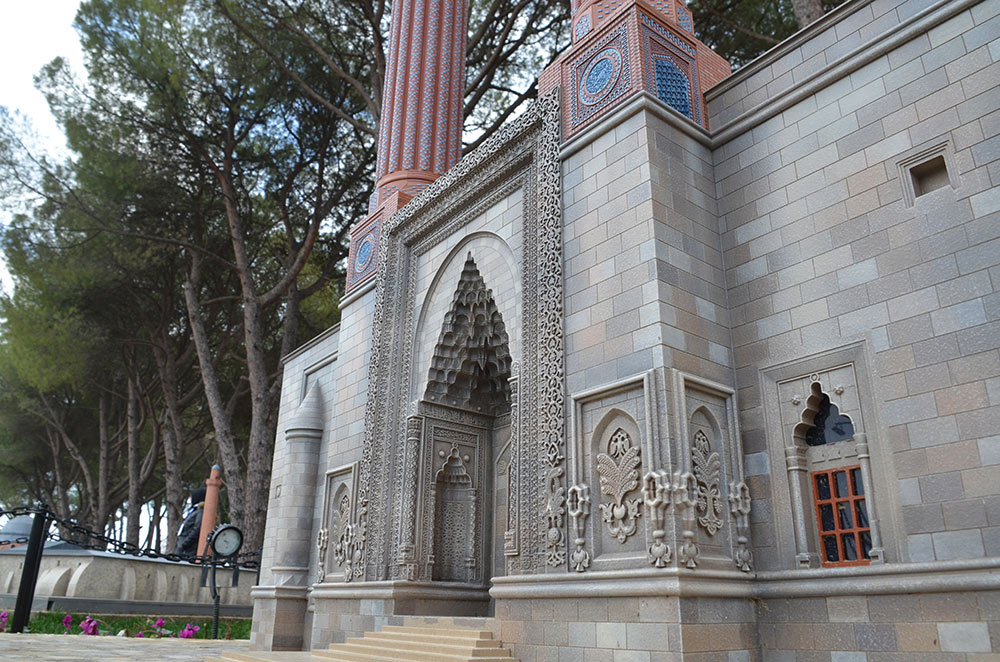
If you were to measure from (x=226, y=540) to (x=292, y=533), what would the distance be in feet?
7.33

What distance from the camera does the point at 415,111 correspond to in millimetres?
10617

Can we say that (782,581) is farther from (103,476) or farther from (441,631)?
(103,476)

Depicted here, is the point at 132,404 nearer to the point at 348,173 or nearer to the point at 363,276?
the point at 348,173

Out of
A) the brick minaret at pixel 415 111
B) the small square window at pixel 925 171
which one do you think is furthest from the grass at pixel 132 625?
the small square window at pixel 925 171

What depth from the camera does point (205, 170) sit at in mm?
15797

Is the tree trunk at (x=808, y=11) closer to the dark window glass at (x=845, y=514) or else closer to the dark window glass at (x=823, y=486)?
the dark window glass at (x=823, y=486)

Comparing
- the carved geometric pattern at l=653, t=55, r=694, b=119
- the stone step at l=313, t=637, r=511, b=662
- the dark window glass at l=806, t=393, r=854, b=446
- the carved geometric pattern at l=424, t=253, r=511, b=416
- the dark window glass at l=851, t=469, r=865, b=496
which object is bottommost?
the stone step at l=313, t=637, r=511, b=662

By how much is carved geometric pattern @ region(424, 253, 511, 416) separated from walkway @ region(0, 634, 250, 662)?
3.61 meters

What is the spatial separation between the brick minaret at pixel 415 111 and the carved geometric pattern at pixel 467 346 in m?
2.19

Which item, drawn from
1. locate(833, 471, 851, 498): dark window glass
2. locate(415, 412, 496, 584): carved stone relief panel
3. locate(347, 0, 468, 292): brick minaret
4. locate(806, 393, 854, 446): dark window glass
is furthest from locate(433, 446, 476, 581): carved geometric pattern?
locate(833, 471, 851, 498): dark window glass

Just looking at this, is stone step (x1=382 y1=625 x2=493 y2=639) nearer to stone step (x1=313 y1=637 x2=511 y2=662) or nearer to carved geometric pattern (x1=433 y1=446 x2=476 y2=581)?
stone step (x1=313 y1=637 x2=511 y2=662)

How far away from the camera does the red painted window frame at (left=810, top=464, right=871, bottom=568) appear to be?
4754 millimetres

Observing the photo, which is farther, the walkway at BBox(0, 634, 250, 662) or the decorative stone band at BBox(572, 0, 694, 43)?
the decorative stone band at BBox(572, 0, 694, 43)

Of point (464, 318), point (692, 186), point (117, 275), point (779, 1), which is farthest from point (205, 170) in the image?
point (692, 186)
